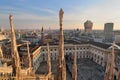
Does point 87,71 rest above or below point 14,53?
below

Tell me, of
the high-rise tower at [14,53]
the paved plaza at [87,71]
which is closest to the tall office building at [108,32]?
the paved plaza at [87,71]

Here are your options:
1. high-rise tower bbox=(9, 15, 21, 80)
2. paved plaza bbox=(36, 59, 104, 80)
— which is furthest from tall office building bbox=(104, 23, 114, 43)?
high-rise tower bbox=(9, 15, 21, 80)

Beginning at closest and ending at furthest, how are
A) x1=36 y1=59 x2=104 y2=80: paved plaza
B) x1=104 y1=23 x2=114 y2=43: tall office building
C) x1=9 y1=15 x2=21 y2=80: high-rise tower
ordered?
x1=9 y1=15 x2=21 y2=80: high-rise tower
x1=36 y1=59 x2=104 y2=80: paved plaza
x1=104 y1=23 x2=114 y2=43: tall office building

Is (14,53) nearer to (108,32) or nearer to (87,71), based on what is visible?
(87,71)

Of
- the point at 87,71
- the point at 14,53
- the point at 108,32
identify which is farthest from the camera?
the point at 108,32

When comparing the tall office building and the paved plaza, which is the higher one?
the tall office building

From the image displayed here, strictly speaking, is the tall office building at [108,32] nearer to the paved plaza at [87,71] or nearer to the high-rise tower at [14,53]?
the paved plaza at [87,71]

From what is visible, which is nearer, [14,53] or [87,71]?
[14,53]

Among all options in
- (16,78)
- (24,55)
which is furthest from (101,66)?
(16,78)

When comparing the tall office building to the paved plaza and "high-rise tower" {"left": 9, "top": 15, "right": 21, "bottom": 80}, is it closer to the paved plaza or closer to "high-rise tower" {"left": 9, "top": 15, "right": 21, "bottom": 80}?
the paved plaza

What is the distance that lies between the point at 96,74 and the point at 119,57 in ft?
38.6

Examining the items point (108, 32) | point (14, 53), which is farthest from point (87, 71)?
point (108, 32)

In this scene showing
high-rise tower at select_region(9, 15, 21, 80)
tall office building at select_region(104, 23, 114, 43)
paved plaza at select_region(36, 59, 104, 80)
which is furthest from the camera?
tall office building at select_region(104, 23, 114, 43)

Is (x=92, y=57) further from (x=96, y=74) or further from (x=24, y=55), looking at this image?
(x=24, y=55)
